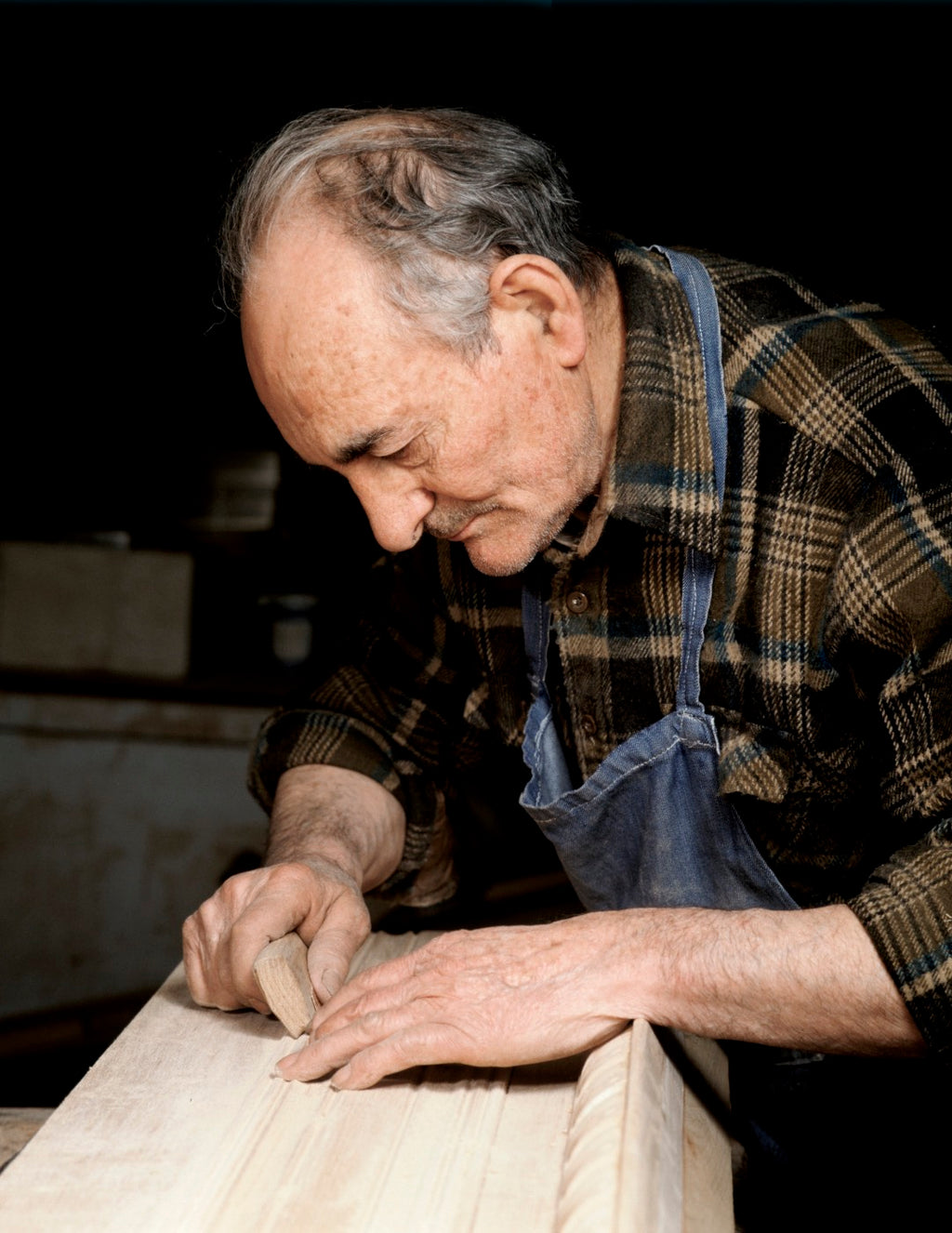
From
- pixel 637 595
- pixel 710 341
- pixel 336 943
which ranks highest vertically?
pixel 710 341

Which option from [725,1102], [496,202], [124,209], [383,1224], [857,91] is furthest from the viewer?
[124,209]

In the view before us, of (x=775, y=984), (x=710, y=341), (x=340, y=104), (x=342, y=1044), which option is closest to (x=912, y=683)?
(x=775, y=984)

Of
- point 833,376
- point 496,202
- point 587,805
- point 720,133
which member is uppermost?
point 720,133

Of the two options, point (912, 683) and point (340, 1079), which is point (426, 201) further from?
point (340, 1079)

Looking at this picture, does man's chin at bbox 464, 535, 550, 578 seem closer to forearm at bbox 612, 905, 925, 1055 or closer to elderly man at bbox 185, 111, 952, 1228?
elderly man at bbox 185, 111, 952, 1228

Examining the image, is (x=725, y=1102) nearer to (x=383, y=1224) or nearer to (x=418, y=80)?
(x=383, y=1224)

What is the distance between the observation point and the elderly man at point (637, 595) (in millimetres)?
1408

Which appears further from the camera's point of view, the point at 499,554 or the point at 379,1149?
the point at 499,554

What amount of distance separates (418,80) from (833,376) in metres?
2.50

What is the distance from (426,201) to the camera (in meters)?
1.57

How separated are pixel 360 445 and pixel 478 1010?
0.69 m

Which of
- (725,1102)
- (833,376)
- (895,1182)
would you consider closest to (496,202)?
(833,376)

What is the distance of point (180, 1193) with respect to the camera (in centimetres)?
118

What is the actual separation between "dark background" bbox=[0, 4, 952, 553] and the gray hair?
1.60m
